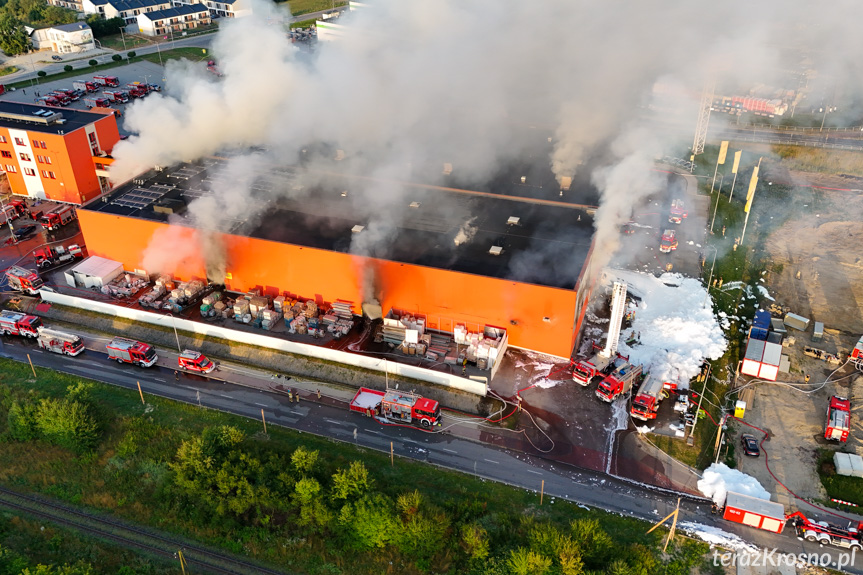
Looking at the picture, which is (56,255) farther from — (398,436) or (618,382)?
(618,382)

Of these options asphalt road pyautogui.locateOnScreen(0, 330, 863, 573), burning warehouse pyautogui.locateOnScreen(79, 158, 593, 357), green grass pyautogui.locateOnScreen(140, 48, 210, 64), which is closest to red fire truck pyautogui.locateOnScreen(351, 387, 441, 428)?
asphalt road pyautogui.locateOnScreen(0, 330, 863, 573)

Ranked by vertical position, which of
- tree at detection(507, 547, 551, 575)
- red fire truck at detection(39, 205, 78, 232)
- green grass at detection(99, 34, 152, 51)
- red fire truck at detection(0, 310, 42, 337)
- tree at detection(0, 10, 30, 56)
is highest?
tree at detection(0, 10, 30, 56)

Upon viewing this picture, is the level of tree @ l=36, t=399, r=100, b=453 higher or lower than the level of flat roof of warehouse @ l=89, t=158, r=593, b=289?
lower

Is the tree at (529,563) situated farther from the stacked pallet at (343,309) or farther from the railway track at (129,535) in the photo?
the stacked pallet at (343,309)

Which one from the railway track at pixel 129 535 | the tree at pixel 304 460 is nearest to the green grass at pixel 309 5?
the railway track at pixel 129 535

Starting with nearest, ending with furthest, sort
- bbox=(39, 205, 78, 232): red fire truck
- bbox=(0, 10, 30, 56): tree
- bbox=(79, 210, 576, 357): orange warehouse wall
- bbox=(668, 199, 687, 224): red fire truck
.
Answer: bbox=(79, 210, 576, 357): orange warehouse wall, bbox=(39, 205, 78, 232): red fire truck, bbox=(668, 199, 687, 224): red fire truck, bbox=(0, 10, 30, 56): tree

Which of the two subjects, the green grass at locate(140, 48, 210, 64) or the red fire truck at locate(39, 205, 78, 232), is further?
the green grass at locate(140, 48, 210, 64)

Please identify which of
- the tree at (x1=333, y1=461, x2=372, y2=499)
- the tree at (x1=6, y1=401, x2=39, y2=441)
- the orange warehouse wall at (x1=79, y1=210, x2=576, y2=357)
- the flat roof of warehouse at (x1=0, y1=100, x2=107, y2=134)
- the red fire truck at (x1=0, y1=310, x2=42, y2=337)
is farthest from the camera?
Result: the flat roof of warehouse at (x1=0, y1=100, x2=107, y2=134)

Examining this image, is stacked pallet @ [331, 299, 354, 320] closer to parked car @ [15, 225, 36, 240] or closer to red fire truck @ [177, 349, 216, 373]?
red fire truck @ [177, 349, 216, 373]
